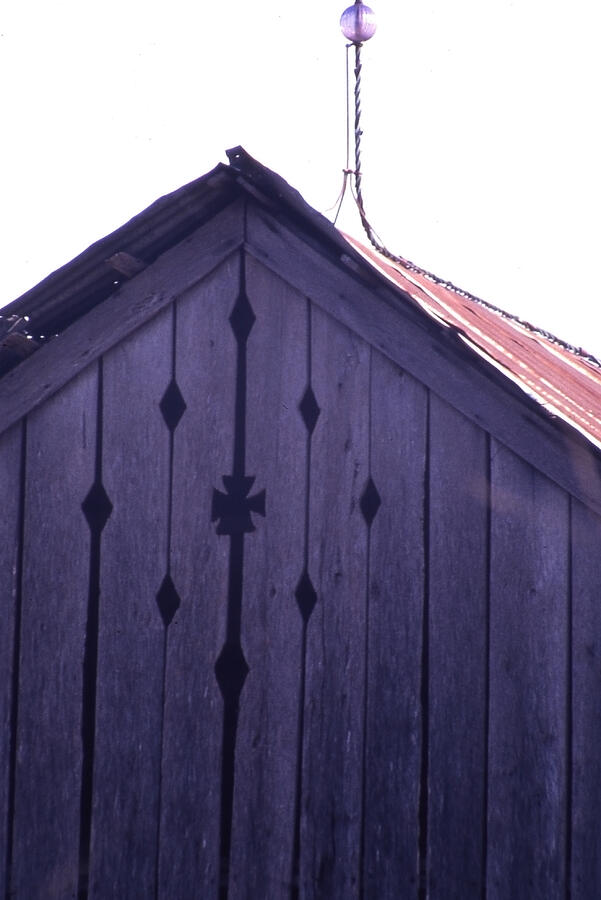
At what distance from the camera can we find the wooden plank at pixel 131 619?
4102mm

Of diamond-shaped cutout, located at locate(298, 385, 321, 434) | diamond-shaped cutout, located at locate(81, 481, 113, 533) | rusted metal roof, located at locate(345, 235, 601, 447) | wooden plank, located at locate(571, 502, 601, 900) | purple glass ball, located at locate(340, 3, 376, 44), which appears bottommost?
wooden plank, located at locate(571, 502, 601, 900)

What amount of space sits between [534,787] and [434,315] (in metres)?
1.67

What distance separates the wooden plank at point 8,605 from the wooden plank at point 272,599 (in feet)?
2.81

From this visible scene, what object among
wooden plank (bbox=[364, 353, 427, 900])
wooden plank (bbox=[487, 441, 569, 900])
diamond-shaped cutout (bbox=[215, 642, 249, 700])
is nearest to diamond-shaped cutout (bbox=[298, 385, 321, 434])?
wooden plank (bbox=[364, 353, 427, 900])

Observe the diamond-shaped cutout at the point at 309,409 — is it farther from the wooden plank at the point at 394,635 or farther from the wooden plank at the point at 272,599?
the wooden plank at the point at 394,635

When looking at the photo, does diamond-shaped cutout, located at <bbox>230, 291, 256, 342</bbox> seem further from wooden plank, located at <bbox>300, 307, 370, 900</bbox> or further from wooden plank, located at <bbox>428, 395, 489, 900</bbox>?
wooden plank, located at <bbox>428, 395, 489, 900</bbox>

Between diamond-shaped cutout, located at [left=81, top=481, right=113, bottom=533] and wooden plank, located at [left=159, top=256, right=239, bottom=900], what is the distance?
27 cm

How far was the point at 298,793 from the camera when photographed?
4.05 metres

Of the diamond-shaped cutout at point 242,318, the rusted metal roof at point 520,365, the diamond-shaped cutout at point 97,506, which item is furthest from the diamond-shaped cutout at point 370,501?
the diamond-shaped cutout at point 97,506

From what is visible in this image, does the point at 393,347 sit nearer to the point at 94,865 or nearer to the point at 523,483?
the point at 523,483

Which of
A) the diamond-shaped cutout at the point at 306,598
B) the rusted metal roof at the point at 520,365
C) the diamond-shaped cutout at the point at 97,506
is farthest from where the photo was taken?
the diamond-shaped cutout at the point at 97,506

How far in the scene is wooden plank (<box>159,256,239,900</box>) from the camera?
4078 mm

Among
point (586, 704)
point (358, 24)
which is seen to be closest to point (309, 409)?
point (586, 704)

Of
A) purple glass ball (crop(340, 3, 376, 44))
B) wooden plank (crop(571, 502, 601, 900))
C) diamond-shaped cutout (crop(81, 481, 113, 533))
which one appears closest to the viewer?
wooden plank (crop(571, 502, 601, 900))
